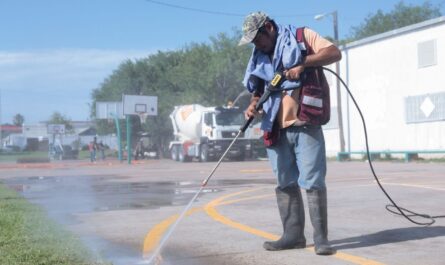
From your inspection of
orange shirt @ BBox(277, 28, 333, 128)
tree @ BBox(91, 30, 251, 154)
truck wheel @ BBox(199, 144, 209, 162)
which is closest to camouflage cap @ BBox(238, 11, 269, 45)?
orange shirt @ BBox(277, 28, 333, 128)

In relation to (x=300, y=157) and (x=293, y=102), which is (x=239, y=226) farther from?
(x=293, y=102)

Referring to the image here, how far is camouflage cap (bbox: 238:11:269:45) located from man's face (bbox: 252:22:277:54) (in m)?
0.04

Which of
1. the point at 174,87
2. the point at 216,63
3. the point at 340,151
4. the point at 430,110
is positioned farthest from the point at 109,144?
the point at 430,110

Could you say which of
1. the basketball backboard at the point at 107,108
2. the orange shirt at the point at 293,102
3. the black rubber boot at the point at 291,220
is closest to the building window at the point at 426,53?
the orange shirt at the point at 293,102

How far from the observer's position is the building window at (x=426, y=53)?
96.8ft

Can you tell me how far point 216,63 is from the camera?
5341cm

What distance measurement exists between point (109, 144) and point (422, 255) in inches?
3652

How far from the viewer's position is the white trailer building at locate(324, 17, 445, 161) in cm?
2959

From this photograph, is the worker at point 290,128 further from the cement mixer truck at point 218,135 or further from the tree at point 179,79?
the tree at point 179,79

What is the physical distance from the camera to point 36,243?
5.92m

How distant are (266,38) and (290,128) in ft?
2.67

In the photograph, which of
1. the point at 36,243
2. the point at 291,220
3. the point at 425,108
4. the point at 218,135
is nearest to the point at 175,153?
the point at 218,135

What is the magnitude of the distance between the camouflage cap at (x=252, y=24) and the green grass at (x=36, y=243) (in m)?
2.28

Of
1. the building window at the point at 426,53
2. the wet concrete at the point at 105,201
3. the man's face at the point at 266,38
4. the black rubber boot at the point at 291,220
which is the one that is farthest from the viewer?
the building window at the point at 426,53
